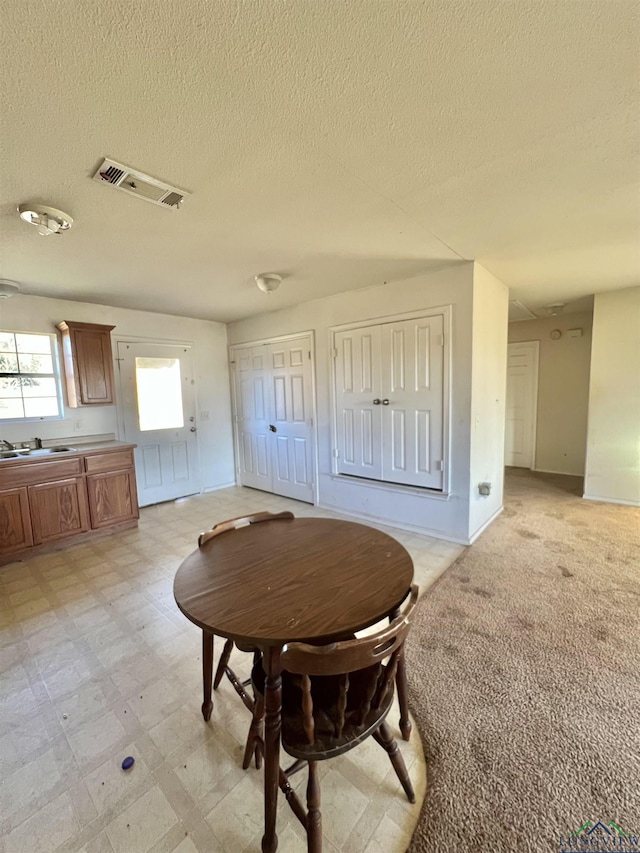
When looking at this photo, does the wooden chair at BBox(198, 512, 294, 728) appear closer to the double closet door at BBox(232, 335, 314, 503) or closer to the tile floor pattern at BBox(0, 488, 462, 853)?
the tile floor pattern at BBox(0, 488, 462, 853)

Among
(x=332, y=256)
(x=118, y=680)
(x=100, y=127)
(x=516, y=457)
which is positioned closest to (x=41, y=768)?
(x=118, y=680)

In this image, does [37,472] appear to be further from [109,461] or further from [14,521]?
[109,461]

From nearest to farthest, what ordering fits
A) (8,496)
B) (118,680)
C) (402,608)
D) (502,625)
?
1. (402,608)
2. (118,680)
3. (502,625)
4. (8,496)

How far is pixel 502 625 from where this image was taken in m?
2.09

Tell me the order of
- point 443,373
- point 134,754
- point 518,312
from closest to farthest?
point 134,754 → point 443,373 → point 518,312

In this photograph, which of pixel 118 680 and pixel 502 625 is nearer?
pixel 118 680

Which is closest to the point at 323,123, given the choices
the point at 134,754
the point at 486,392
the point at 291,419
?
the point at 134,754

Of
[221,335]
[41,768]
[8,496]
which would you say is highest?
[221,335]

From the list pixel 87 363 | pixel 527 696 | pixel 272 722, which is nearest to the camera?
pixel 272 722

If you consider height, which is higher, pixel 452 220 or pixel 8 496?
pixel 452 220

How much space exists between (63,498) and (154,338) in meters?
2.20

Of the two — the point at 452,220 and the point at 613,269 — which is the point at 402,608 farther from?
the point at 613,269

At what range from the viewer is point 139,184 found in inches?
65.3

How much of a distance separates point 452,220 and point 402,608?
2185 mm
